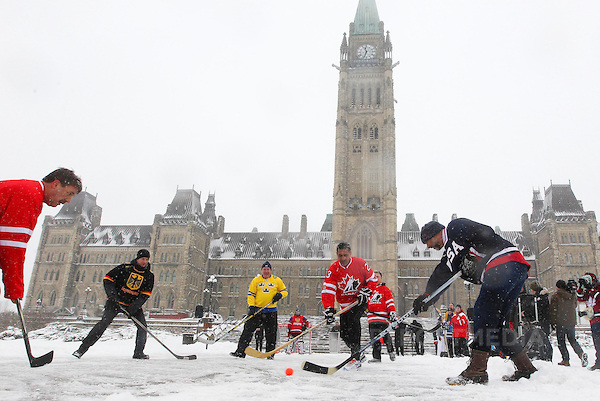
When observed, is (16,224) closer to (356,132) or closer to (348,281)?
(348,281)

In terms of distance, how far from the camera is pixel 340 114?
58.9m

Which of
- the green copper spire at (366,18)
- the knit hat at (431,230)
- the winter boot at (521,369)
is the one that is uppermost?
the green copper spire at (366,18)

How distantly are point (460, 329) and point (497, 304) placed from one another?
31.2 feet

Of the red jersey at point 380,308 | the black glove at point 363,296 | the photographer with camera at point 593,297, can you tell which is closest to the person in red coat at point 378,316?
the red jersey at point 380,308

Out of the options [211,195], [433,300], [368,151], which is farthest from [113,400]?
[211,195]

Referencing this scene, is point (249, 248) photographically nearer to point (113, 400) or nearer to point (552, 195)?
point (552, 195)

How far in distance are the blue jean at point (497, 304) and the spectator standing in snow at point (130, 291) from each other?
5.64 metres

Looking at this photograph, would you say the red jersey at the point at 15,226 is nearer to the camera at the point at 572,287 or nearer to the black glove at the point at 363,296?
the black glove at the point at 363,296

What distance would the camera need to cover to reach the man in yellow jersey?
8.30m

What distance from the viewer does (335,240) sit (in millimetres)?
53125

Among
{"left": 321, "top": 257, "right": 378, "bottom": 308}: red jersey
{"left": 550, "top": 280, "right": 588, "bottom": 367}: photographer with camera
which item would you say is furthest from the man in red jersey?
{"left": 550, "top": 280, "right": 588, "bottom": 367}: photographer with camera

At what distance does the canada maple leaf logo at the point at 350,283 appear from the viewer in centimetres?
730

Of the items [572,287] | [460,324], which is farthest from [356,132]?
[572,287]

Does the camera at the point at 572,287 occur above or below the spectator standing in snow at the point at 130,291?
above
